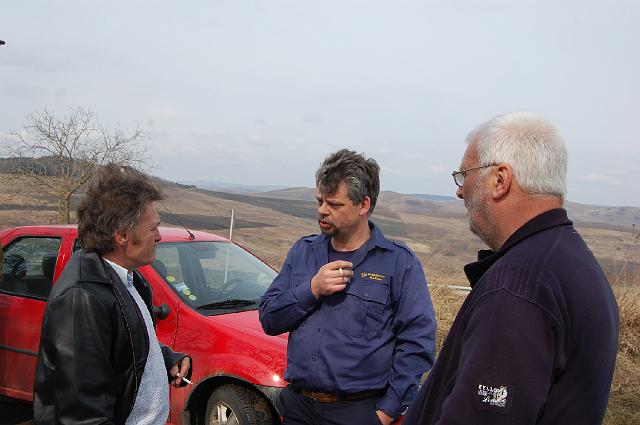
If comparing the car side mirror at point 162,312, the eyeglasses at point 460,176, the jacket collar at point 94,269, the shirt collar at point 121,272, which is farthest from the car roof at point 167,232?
the eyeglasses at point 460,176

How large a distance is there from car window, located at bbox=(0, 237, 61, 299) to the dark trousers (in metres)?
Answer: 2.82

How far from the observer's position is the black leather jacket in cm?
190

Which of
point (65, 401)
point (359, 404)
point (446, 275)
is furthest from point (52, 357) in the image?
point (446, 275)

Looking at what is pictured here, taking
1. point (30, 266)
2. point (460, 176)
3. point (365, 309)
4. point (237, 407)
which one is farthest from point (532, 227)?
point (30, 266)

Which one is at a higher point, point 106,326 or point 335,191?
point 335,191

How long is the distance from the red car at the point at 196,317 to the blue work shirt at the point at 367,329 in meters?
1.00

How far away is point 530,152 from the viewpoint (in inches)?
63.4

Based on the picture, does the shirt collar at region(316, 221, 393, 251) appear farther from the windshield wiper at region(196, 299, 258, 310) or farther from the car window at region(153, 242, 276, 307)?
the car window at region(153, 242, 276, 307)

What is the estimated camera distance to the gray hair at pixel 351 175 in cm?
287

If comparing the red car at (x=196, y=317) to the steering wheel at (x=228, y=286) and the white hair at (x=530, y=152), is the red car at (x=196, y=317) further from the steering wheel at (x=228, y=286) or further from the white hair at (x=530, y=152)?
the white hair at (x=530, y=152)

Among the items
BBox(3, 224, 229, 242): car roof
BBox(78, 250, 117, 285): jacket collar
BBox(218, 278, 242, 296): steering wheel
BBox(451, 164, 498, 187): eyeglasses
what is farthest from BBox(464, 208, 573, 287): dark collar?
BBox(3, 224, 229, 242): car roof

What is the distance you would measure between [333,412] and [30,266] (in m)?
3.41

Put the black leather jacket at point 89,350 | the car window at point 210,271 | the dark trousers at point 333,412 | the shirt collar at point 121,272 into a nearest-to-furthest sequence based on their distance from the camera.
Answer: the black leather jacket at point 89,350 → the shirt collar at point 121,272 → the dark trousers at point 333,412 → the car window at point 210,271

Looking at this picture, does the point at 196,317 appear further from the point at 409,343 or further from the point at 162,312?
the point at 409,343
